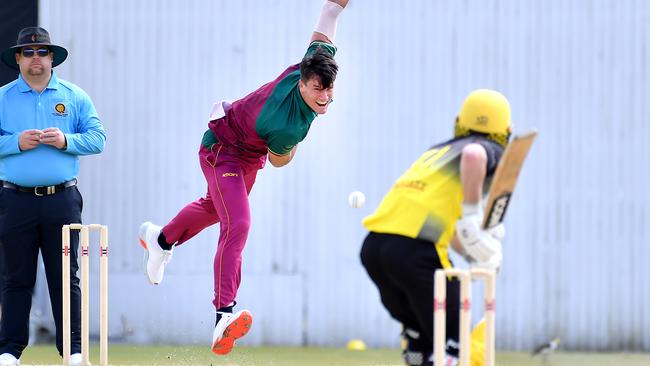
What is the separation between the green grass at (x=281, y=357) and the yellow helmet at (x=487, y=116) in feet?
8.52

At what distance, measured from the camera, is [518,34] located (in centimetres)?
866

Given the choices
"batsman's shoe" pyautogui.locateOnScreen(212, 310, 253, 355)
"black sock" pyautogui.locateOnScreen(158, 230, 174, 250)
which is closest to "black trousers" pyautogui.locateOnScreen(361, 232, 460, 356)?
"batsman's shoe" pyautogui.locateOnScreen(212, 310, 253, 355)

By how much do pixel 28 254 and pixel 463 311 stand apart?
265cm

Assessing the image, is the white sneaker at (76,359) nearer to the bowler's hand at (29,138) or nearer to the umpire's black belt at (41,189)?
the umpire's black belt at (41,189)

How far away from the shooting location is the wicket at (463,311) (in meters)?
4.43

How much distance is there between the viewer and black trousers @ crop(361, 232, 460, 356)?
464 cm

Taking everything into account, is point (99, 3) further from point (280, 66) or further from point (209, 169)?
point (209, 169)

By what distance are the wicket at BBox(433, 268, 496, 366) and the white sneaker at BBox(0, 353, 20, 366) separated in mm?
2491

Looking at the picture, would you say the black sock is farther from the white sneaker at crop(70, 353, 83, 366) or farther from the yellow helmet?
the yellow helmet

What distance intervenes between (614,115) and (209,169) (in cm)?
374

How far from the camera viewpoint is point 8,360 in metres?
6.09

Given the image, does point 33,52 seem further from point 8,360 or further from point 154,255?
point 8,360

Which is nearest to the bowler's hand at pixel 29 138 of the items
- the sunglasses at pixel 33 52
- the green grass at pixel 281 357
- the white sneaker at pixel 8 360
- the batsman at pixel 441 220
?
the sunglasses at pixel 33 52

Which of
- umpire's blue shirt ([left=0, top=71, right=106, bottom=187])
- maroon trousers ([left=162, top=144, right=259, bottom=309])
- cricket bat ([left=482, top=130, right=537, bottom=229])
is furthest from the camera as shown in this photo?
umpire's blue shirt ([left=0, top=71, right=106, bottom=187])
